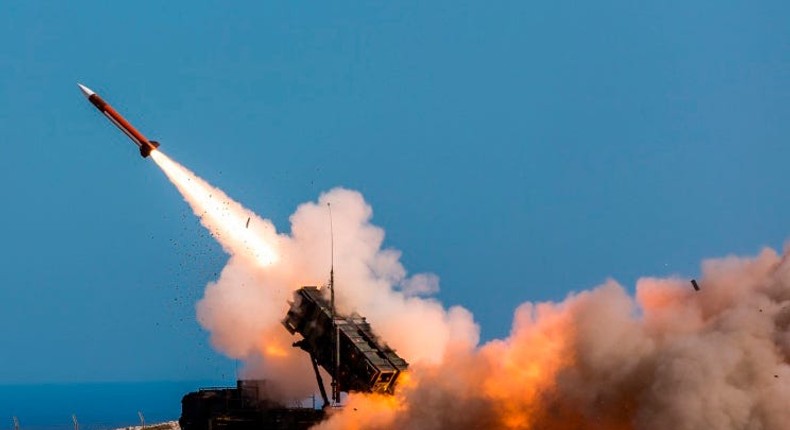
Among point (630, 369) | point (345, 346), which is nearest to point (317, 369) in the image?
point (345, 346)

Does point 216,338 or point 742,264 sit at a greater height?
point 216,338

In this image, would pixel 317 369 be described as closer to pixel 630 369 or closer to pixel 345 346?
pixel 345 346

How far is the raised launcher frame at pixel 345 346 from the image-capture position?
33531 millimetres

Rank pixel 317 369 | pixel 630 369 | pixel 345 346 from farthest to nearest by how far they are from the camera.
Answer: pixel 317 369
pixel 345 346
pixel 630 369

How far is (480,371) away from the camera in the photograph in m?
31.5

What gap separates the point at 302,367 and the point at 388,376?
535cm

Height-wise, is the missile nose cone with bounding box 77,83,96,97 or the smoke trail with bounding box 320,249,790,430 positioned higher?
the missile nose cone with bounding box 77,83,96,97

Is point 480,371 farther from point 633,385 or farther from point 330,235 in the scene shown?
point 330,235

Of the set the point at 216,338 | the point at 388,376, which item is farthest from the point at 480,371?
the point at 216,338

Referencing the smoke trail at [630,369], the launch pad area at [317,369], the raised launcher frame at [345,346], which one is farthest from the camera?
the launch pad area at [317,369]

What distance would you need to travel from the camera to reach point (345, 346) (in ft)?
112

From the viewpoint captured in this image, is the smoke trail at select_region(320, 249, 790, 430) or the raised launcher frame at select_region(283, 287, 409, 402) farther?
the raised launcher frame at select_region(283, 287, 409, 402)

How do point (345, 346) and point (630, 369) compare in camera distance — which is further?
point (345, 346)

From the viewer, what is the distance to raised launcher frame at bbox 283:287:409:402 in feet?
110
